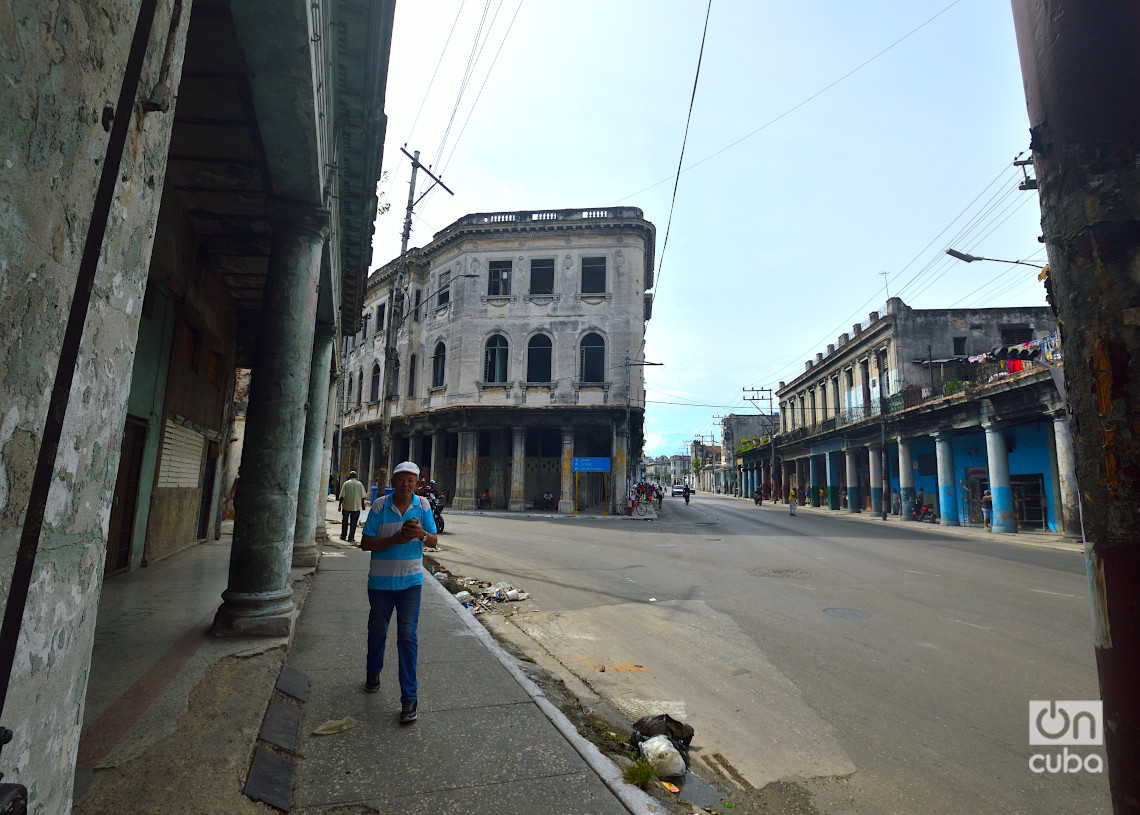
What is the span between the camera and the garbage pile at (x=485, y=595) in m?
7.91

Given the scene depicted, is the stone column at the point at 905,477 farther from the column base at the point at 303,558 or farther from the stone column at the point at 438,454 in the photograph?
the column base at the point at 303,558

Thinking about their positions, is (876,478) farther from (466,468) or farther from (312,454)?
(312,454)

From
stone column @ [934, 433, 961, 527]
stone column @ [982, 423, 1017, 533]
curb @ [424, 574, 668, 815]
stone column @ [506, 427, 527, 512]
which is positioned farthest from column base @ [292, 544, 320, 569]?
stone column @ [934, 433, 961, 527]

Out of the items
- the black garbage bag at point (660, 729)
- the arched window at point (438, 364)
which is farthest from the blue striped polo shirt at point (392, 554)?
the arched window at point (438, 364)

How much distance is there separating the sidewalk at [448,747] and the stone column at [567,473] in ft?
71.4

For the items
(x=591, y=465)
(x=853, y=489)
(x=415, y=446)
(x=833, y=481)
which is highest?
(x=415, y=446)

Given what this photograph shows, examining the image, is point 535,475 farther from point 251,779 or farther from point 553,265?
point 251,779

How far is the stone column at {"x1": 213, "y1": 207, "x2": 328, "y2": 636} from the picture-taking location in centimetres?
470

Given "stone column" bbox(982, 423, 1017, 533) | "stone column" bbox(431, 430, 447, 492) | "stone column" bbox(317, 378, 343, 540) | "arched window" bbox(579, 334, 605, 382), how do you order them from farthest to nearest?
1. "stone column" bbox(431, 430, 447, 492)
2. "arched window" bbox(579, 334, 605, 382)
3. "stone column" bbox(982, 423, 1017, 533)
4. "stone column" bbox(317, 378, 343, 540)

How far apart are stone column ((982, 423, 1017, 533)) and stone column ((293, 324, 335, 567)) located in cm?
2398

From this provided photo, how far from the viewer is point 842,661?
17.7 feet

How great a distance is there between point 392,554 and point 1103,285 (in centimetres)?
380

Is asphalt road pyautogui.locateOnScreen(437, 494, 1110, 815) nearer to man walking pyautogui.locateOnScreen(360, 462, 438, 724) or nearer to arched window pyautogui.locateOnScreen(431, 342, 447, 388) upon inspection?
man walking pyautogui.locateOnScreen(360, 462, 438, 724)

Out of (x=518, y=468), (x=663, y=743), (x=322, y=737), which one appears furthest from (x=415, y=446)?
(x=663, y=743)
